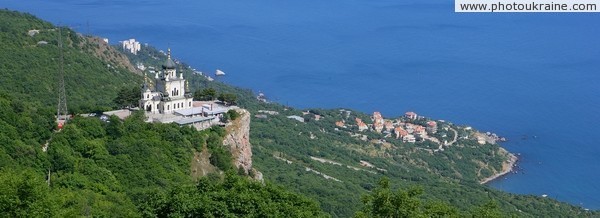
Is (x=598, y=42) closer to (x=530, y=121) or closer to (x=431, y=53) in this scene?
(x=431, y=53)

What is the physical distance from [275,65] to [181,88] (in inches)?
1371

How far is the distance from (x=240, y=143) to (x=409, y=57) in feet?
131

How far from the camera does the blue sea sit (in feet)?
129

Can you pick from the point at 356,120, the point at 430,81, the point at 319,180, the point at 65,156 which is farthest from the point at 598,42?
the point at 65,156

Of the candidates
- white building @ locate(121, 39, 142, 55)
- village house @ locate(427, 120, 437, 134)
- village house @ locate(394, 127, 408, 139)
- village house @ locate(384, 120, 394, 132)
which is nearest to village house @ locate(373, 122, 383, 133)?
village house @ locate(384, 120, 394, 132)

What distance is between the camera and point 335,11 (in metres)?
77.2

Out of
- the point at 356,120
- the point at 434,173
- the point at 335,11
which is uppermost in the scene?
the point at 335,11

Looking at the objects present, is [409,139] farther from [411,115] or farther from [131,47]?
[131,47]

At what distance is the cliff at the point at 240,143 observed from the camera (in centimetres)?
1719

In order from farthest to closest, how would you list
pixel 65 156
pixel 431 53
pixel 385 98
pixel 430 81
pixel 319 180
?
1. pixel 431 53
2. pixel 430 81
3. pixel 385 98
4. pixel 319 180
5. pixel 65 156

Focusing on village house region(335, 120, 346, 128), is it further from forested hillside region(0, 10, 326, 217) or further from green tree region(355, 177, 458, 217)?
green tree region(355, 177, 458, 217)

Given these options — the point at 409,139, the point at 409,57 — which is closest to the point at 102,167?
the point at 409,139

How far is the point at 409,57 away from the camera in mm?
56156

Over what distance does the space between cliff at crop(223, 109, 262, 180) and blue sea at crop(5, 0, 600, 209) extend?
1779cm
